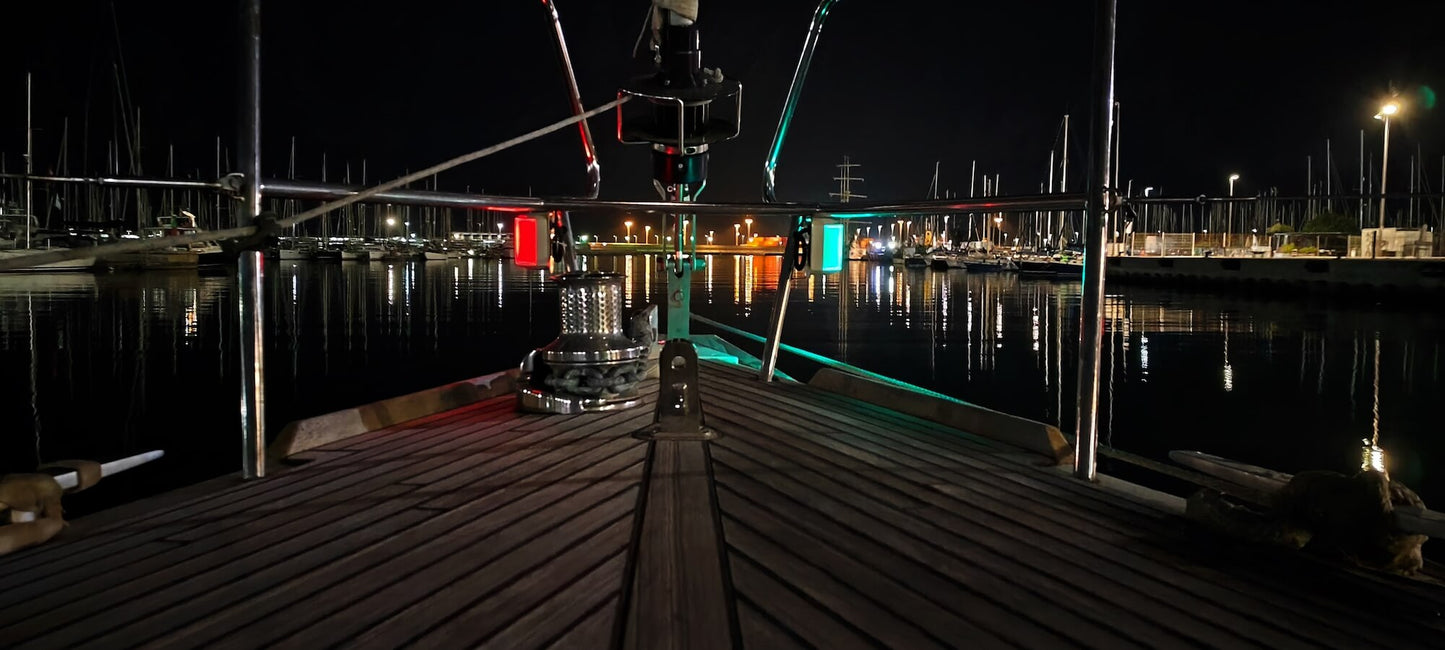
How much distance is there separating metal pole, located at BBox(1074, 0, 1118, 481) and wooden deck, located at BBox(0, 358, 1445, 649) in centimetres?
26

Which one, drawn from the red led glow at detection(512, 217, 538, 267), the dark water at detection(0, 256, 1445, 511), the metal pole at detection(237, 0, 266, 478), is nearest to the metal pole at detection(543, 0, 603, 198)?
the red led glow at detection(512, 217, 538, 267)

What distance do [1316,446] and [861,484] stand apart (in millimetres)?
11718

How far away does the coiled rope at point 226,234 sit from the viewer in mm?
2568

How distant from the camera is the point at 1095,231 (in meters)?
3.87

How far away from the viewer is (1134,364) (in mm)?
20125

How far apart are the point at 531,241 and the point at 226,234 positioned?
262 cm

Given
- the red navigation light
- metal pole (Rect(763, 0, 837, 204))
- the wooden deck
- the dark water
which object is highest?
metal pole (Rect(763, 0, 837, 204))

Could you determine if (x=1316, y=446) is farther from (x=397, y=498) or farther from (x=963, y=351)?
(x=397, y=498)

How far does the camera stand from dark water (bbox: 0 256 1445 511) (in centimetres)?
1193

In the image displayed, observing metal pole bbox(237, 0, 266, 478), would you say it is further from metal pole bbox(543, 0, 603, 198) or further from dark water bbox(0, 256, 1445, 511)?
dark water bbox(0, 256, 1445, 511)

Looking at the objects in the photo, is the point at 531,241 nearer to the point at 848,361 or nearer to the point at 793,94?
the point at 793,94

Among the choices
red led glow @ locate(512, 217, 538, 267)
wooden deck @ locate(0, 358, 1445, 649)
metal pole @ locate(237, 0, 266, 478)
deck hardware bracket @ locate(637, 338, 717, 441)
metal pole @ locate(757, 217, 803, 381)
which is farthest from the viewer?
metal pole @ locate(757, 217, 803, 381)

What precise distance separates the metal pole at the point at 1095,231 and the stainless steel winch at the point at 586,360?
2985mm

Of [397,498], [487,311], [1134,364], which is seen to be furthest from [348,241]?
[397,498]
